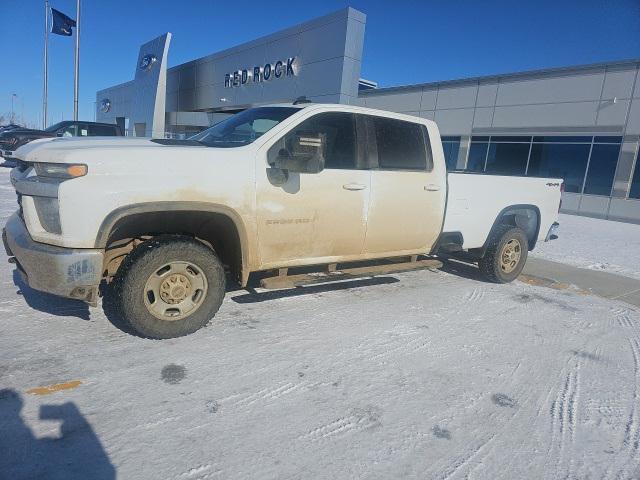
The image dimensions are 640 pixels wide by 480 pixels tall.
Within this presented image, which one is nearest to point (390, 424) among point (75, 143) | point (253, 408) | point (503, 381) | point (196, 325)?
point (253, 408)

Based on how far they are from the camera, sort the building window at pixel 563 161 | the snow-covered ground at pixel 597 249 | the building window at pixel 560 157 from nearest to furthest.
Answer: the snow-covered ground at pixel 597 249
the building window at pixel 560 157
the building window at pixel 563 161

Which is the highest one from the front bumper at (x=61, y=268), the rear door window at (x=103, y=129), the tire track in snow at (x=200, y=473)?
the rear door window at (x=103, y=129)

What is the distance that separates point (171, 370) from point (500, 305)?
3766 mm

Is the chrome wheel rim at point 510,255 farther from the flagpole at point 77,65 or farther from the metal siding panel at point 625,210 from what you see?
the flagpole at point 77,65

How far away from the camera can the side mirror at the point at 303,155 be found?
3.30 meters

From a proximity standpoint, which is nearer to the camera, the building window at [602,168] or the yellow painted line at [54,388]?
the yellow painted line at [54,388]

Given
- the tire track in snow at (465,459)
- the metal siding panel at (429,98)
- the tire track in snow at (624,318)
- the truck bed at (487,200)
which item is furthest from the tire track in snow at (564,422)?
the metal siding panel at (429,98)

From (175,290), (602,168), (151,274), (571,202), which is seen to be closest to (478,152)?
(571,202)

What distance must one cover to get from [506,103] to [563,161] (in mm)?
3569

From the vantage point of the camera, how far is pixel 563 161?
18.2m

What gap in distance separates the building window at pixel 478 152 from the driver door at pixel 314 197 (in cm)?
1803

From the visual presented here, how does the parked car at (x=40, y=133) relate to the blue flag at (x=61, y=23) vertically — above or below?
below

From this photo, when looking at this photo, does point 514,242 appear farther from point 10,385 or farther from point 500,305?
point 10,385

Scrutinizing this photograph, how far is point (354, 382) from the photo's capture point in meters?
3.02
